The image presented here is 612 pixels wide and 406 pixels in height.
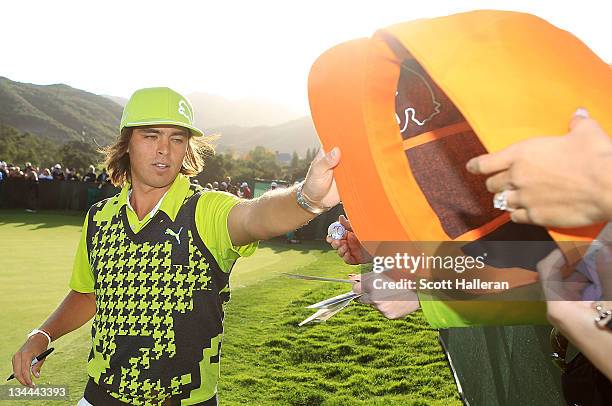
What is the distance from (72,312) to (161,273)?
76cm

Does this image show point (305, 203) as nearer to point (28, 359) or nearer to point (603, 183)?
point (603, 183)

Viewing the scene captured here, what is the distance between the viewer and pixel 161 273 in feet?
7.48

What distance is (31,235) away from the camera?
13.2 metres

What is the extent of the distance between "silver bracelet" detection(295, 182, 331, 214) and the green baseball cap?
95 centimetres

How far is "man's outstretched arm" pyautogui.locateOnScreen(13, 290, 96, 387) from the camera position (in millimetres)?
2521

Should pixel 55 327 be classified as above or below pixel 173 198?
below

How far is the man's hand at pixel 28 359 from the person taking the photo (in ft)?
8.23

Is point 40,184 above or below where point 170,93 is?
below

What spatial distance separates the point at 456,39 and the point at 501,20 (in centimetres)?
7

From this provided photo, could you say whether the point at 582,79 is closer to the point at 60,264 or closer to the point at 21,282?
the point at 21,282

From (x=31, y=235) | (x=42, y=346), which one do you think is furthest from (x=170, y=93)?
(x=31, y=235)

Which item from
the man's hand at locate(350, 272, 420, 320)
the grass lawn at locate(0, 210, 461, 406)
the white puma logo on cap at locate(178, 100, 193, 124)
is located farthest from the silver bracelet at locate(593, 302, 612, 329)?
the grass lawn at locate(0, 210, 461, 406)

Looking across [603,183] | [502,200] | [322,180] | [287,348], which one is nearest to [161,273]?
[322,180]

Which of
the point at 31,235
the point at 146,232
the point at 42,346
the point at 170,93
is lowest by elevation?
the point at 31,235
